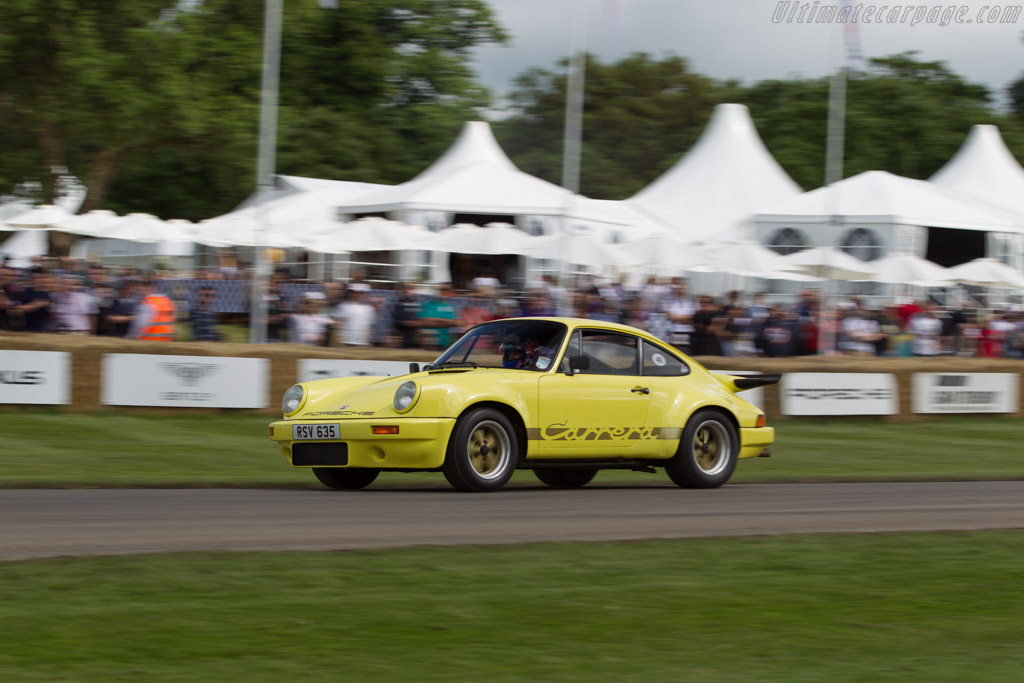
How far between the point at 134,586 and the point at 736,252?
87.9 ft

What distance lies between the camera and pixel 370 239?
3130cm

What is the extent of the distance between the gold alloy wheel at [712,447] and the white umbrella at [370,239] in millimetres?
19978

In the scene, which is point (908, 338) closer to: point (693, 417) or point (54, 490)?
point (693, 417)

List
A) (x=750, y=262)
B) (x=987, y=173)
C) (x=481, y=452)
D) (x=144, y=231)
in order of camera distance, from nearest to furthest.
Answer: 1. (x=481, y=452)
2. (x=750, y=262)
3. (x=144, y=231)
4. (x=987, y=173)

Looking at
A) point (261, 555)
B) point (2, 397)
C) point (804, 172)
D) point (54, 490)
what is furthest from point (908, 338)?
point (804, 172)

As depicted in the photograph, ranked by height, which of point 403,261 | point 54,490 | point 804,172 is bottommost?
point 54,490

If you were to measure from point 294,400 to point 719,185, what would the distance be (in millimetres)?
32761

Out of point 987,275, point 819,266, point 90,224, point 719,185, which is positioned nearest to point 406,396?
point 819,266

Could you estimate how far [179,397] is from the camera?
17078 millimetres

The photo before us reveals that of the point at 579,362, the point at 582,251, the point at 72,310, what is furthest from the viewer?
the point at 582,251

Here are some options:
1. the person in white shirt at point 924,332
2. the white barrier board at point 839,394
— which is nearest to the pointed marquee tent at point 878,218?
the person in white shirt at point 924,332

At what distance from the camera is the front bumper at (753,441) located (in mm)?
11678

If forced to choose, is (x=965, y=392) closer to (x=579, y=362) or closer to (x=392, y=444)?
(x=579, y=362)

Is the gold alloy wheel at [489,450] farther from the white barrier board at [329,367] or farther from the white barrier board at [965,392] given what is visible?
the white barrier board at [965,392]
